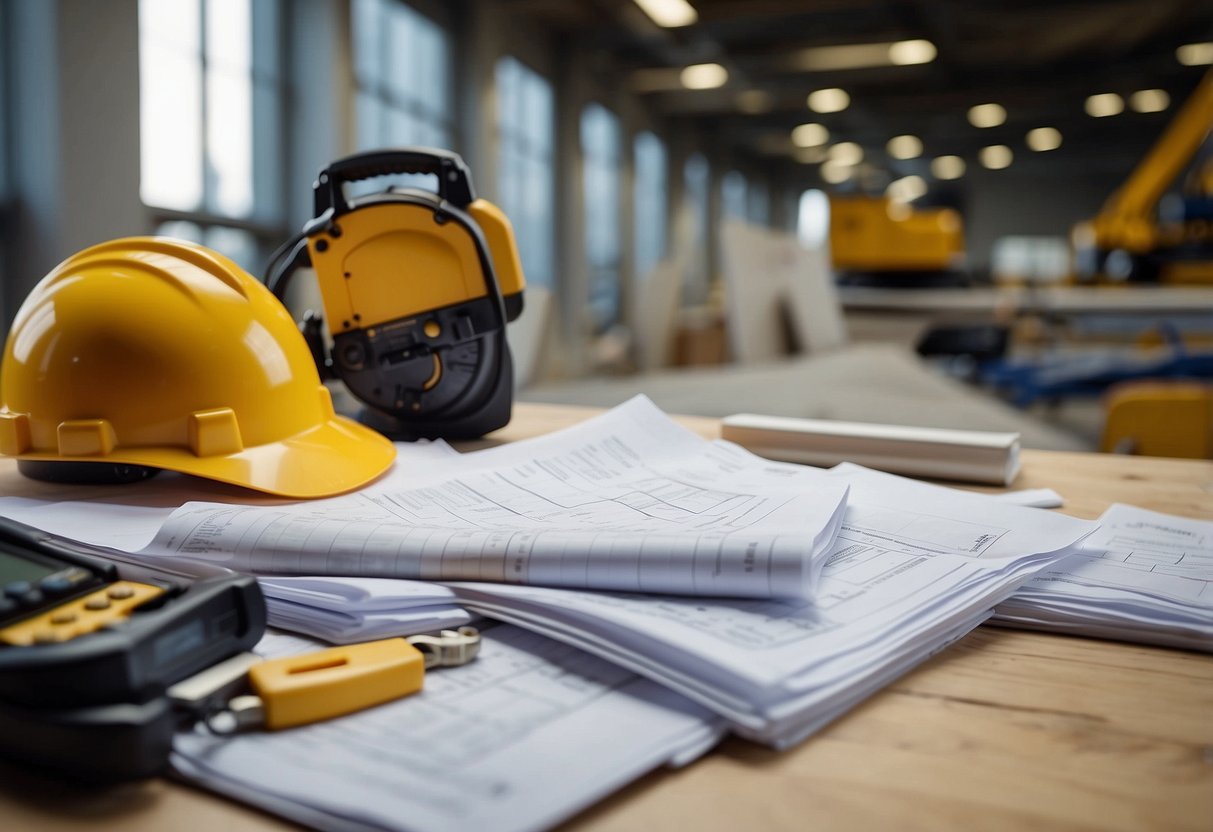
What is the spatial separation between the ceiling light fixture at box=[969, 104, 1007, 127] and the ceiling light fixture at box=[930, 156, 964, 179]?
3.53 m

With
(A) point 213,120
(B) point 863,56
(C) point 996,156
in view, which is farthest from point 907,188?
(A) point 213,120

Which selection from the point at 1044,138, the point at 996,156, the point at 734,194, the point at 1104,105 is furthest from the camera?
the point at 996,156

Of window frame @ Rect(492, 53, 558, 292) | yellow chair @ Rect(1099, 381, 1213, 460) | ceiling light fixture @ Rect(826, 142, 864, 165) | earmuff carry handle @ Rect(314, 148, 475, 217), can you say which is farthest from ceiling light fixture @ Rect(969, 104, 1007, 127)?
earmuff carry handle @ Rect(314, 148, 475, 217)

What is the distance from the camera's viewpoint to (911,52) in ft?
28.1

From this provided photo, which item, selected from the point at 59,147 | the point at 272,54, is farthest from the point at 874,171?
the point at 59,147

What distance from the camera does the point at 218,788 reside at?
0.27m

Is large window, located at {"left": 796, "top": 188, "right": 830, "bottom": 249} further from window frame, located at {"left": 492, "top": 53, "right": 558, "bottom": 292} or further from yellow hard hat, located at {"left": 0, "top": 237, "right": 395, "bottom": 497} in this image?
yellow hard hat, located at {"left": 0, "top": 237, "right": 395, "bottom": 497}

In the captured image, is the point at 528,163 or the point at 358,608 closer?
the point at 358,608

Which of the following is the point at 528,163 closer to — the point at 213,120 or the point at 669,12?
the point at 669,12

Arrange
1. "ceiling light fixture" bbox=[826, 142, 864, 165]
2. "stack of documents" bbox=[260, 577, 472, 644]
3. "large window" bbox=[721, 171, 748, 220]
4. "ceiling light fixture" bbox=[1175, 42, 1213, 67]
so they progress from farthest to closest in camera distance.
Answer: "large window" bbox=[721, 171, 748, 220], "ceiling light fixture" bbox=[826, 142, 864, 165], "ceiling light fixture" bbox=[1175, 42, 1213, 67], "stack of documents" bbox=[260, 577, 472, 644]

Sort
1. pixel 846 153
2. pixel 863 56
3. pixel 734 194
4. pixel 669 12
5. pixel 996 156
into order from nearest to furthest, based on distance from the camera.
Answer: pixel 669 12 < pixel 863 56 < pixel 846 153 < pixel 734 194 < pixel 996 156

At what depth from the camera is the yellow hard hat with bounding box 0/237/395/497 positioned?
22.9 inches

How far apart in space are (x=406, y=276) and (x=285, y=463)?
250 mm

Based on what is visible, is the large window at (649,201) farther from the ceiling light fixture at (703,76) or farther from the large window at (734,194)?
the large window at (734,194)
